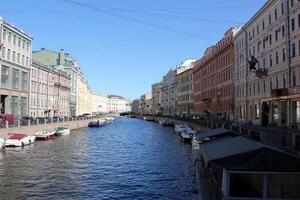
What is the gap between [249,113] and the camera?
70625 mm

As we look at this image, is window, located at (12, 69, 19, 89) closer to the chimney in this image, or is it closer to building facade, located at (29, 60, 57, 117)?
building facade, located at (29, 60, 57, 117)

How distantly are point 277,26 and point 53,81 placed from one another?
71.5 meters

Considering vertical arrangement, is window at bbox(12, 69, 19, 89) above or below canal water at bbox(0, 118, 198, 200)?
above

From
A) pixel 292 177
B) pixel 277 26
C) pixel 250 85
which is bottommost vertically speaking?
pixel 292 177

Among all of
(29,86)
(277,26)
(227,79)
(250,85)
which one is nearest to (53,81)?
(29,86)

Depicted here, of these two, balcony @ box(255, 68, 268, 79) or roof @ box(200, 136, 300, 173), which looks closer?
roof @ box(200, 136, 300, 173)

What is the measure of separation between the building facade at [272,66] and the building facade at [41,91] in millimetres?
43511

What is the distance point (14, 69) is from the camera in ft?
259

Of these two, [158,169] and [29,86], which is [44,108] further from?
[158,169]

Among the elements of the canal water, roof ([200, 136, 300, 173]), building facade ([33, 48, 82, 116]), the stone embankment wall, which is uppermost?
building facade ([33, 48, 82, 116])

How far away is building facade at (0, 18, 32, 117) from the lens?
242ft

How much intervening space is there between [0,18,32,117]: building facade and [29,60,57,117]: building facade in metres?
4.76

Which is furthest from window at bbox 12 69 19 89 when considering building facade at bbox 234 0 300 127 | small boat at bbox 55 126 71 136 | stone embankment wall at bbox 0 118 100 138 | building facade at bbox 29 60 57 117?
building facade at bbox 234 0 300 127

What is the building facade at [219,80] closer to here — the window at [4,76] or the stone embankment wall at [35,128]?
the stone embankment wall at [35,128]
